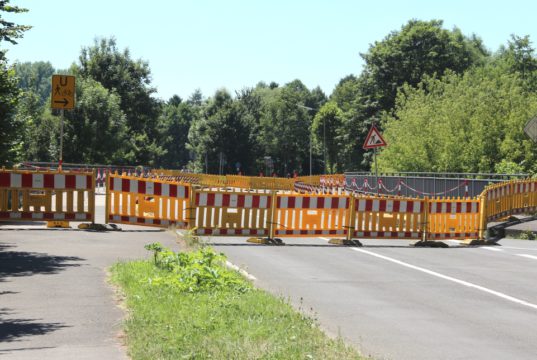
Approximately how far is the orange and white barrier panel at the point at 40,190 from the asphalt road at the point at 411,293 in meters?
3.17

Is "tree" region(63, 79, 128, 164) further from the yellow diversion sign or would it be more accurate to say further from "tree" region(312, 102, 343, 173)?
"tree" region(312, 102, 343, 173)

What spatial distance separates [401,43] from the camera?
8344cm

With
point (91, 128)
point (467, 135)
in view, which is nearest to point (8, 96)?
point (467, 135)

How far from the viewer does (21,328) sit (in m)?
8.05

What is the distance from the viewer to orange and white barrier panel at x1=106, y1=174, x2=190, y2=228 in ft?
64.4

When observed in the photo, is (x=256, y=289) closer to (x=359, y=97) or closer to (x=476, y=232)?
(x=476, y=232)

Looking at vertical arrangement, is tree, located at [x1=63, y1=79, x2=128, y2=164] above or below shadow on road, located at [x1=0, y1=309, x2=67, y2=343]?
above

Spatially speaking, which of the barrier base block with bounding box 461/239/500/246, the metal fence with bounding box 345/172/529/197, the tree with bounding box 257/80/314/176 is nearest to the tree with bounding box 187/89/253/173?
the tree with bounding box 257/80/314/176

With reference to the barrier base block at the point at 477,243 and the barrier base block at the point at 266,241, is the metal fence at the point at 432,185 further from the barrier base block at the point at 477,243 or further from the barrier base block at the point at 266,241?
the barrier base block at the point at 266,241

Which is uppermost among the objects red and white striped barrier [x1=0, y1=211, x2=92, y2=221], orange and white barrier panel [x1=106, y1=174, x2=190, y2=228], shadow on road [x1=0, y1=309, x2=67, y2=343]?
orange and white barrier panel [x1=106, y1=174, x2=190, y2=228]

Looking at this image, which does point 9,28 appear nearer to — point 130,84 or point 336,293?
point 336,293

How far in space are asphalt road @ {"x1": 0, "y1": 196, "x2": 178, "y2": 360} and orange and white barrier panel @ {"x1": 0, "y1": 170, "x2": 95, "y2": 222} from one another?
931 mm

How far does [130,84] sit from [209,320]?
89318 mm

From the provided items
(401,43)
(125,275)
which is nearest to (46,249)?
(125,275)
